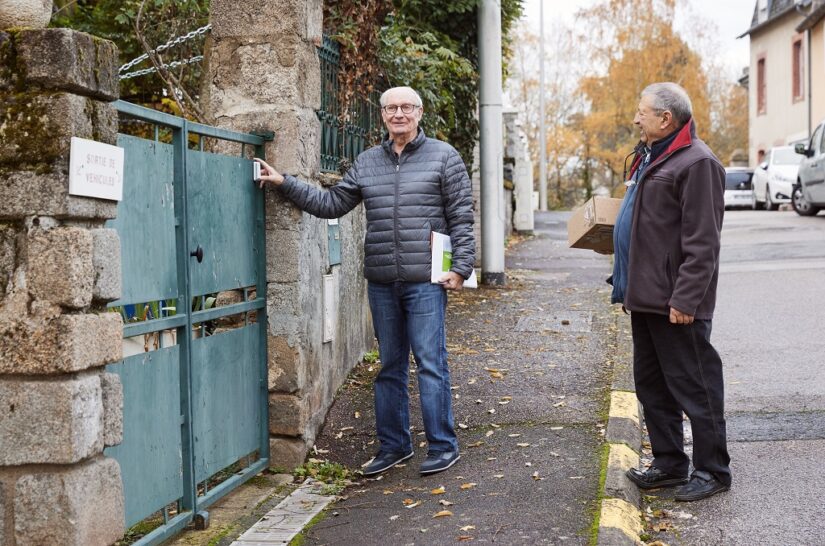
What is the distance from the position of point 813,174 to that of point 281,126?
58.9 feet

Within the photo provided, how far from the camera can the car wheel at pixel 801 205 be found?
23094mm

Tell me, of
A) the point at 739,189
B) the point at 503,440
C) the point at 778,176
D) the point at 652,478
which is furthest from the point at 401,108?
the point at 739,189

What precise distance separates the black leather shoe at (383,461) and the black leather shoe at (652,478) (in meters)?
1.34

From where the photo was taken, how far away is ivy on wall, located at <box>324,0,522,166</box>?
784 cm

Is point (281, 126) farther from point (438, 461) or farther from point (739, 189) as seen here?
point (739, 189)

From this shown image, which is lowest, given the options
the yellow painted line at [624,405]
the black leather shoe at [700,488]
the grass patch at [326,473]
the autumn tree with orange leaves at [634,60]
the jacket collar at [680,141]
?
the grass patch at [326,473]

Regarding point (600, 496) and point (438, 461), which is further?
point (438, 461)

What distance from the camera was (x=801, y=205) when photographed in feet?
77.2

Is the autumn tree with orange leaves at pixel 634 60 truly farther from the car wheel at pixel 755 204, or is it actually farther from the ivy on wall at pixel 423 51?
the ivy on wall at pixel 423 51

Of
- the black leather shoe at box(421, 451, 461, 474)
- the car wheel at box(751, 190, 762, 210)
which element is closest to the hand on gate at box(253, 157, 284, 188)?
the black leather shoe at box(421, 451, 461, 474)

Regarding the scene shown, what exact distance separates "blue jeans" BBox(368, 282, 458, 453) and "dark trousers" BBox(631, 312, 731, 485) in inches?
43.8

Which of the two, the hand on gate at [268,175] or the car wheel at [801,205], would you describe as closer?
the hand on gate at [268,175]

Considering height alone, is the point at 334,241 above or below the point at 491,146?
below

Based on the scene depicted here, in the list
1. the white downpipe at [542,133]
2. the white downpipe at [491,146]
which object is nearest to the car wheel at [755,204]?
the white downpipe at [542,133]
